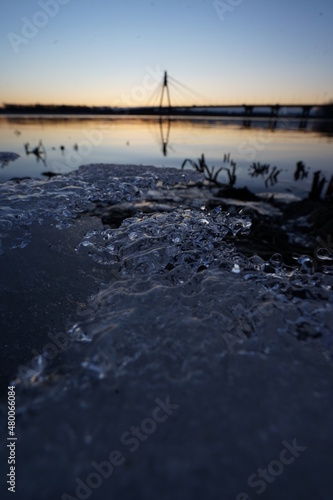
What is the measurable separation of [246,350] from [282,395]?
0.35 meters

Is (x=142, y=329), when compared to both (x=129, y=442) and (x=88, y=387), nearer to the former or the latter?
(x=88, y=387)

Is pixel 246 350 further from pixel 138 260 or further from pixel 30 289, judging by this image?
pixel 30 289

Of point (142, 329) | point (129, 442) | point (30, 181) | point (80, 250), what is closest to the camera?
point (129, 442)

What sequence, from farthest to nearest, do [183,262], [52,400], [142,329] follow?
[183,262] → [142,329] → [52,400]

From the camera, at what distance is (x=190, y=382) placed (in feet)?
5.42

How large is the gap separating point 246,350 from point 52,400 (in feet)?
4.40

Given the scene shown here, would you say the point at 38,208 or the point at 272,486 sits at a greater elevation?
the point at 38,208

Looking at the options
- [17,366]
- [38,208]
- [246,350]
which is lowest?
A: [17,366]

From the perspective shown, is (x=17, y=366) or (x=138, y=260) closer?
(x=17, y=366)

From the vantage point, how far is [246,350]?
6.07 ft

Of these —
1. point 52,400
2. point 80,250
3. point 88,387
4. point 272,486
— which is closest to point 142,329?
point 88,387

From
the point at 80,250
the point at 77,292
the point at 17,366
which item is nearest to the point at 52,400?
the point at 17,366

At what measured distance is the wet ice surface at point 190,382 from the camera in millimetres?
1262

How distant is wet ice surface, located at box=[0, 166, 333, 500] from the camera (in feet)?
4.14
